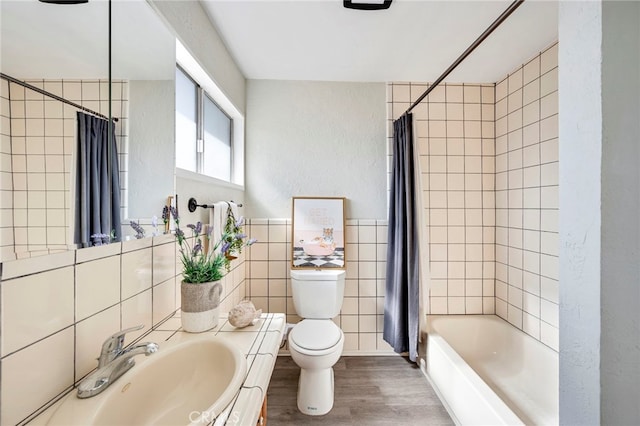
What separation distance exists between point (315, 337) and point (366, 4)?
6.27ft

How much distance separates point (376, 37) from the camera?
1.67 m

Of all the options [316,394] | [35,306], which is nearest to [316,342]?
[316,394]

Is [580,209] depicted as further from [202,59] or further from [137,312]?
[202,59]

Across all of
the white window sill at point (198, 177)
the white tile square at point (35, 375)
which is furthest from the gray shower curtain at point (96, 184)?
the white window sill at point (198, 177)

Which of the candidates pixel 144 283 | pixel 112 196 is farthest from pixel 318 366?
pixel 112 196

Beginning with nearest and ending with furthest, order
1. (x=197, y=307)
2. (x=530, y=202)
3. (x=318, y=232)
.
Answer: (x=197, y=307) → (x=530, y=202) → (x=318, y=232)

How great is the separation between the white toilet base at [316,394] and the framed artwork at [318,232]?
0.78 meters

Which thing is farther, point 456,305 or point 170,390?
point 456,305

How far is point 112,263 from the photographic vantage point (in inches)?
32.4

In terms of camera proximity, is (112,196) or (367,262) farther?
(367,262)

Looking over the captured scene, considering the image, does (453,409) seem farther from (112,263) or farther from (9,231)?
(9,231)

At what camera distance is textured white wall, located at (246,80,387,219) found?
2.23 m

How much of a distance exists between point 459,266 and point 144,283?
89.6 inches

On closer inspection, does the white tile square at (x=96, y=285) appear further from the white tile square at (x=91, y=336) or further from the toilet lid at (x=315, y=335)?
the toilet lid at (x=315, y=335)
